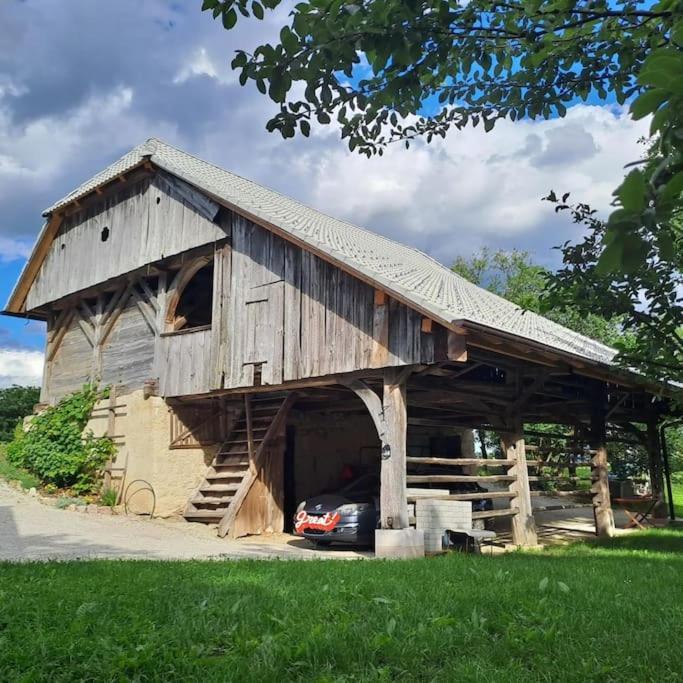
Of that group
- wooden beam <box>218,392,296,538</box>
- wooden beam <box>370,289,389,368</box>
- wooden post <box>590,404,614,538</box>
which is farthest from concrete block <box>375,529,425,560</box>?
wooden post <box>590,404,614,538</box>

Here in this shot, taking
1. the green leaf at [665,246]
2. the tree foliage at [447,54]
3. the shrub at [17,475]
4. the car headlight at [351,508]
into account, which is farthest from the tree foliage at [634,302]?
the shrub at [17,475]

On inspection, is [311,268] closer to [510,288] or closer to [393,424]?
[393,424]

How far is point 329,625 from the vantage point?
3.98 meters

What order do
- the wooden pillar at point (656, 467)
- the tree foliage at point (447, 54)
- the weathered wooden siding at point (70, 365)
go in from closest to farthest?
the tree foliage at point (447, 54) → the wooden pillar at point (656, 467) → the weathered wooden siding at point (70, 365)

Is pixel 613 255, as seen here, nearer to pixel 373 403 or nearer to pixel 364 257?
pixel 373 403

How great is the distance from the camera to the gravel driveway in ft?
28.5

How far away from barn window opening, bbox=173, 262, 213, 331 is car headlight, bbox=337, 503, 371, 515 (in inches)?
255

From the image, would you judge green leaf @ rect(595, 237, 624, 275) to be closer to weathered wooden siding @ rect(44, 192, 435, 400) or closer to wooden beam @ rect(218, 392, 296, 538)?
weathered wooden siding @ rect(44, 192, 435, 400)

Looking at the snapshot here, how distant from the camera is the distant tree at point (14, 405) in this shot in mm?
23595

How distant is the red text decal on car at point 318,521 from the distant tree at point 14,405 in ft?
52.9

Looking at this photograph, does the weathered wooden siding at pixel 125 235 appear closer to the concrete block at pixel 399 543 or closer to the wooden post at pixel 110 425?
the wooden post at pixel 110 425

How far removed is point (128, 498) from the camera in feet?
44.1

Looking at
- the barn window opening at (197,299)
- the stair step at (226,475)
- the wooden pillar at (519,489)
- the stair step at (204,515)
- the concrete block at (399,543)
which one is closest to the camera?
the concrete block at (399,543)

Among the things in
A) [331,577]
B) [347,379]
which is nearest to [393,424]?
[347,379]
